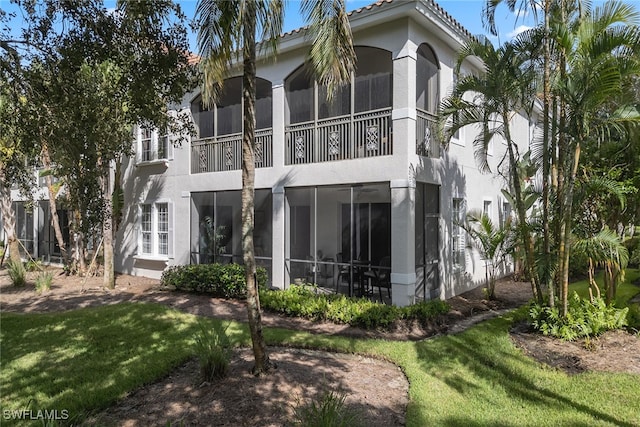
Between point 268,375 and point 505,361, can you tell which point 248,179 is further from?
point 505,361

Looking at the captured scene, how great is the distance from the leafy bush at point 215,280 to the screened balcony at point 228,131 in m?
3.31

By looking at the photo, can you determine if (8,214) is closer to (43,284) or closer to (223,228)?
(43,284)

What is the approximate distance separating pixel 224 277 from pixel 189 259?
345cm

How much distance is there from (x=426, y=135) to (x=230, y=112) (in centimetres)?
665

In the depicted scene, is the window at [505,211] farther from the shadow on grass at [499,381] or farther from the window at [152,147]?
the window at [152,147]

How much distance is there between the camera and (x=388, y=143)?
9.88 meters

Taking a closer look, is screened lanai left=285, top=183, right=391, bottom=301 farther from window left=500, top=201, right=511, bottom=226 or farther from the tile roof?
window left=500, top=201, right=511, bottom=226

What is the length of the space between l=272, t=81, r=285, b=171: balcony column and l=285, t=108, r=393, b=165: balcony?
0.15m

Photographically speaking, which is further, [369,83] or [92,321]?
[369,83]

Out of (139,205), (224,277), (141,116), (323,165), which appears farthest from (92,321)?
(139,205)

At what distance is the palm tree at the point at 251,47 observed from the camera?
5.48m

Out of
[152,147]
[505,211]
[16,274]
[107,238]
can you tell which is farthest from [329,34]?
[16,274]

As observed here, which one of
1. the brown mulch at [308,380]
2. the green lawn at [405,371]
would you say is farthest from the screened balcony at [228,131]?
the green lawn at [405,371]

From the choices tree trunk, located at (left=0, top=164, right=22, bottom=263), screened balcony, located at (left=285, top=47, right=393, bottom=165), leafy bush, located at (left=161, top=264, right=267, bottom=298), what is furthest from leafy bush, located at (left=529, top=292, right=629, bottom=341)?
tree trunk, located at (left=0, top=164, right=22, bottom=263)
